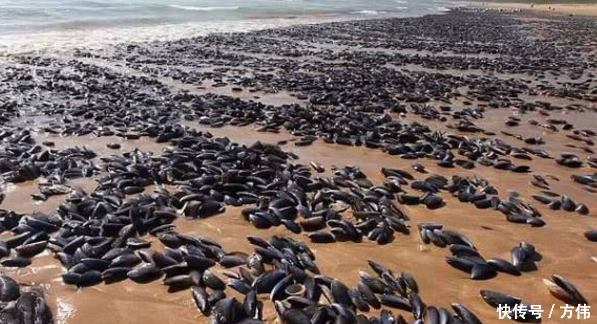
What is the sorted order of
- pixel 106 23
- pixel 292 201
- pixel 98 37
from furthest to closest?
pixel 106 23 < pixel 98 37 < pixel 292 201

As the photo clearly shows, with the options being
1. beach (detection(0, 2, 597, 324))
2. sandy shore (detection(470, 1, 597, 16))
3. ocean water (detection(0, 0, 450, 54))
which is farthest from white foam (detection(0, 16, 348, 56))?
sandy shore (detection(470, 1, 597, 16))

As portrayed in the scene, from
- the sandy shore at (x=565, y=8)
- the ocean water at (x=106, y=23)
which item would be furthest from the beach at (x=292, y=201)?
the sandy shore at (x=565, y=8)

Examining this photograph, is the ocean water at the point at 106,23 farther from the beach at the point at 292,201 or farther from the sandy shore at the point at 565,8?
the sandy shore at the point at 565,8

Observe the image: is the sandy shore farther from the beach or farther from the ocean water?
the beach

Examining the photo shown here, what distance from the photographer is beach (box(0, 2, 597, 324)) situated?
16.3 ft

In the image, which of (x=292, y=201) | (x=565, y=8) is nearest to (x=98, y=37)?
(x=292, y=201)

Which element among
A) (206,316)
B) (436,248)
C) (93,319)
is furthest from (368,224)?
(93,319)

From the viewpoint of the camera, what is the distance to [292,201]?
6.98m

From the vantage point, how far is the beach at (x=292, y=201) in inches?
195

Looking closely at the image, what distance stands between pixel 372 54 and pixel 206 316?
854 inches

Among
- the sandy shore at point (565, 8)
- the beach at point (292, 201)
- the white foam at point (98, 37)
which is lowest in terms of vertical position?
the beach at point (292, 201)

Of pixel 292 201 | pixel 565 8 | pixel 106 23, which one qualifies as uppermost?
pixel 565 8

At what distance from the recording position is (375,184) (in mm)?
8094

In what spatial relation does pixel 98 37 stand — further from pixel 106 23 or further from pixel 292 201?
pixel 292 201
